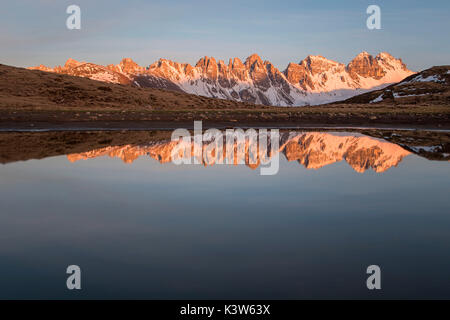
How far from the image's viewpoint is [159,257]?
10.8 meters

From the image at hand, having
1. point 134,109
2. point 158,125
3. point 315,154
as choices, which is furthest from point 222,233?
point 134,109

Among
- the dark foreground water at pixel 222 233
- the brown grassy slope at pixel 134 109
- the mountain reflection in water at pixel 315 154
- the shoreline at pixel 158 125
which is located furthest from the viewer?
the brown grassy slope at pixel 134 109

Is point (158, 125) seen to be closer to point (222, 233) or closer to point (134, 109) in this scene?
point (134, 109)

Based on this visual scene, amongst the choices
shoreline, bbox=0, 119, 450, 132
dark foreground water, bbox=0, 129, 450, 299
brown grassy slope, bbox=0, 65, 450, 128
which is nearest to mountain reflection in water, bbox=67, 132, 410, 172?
dark foreground water, bbox=0, 129, 450, 299

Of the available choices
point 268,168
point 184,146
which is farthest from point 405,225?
point 184,146

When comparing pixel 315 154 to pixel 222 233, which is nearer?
pixel 222 233

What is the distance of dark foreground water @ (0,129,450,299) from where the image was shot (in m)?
9.27

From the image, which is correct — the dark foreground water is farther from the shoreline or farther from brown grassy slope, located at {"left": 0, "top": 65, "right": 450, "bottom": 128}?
brown grassy slope, located at {"left": 0, "top": 65, "right": 450, "bottom": 128}

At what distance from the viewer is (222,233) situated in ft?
41.7

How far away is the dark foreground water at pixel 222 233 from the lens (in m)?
9.27

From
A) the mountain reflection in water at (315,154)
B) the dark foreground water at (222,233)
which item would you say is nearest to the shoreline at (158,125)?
the mountain reflection in water at (315,154)

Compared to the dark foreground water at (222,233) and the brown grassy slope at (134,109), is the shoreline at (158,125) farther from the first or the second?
the dark foreground water at (222,233)
